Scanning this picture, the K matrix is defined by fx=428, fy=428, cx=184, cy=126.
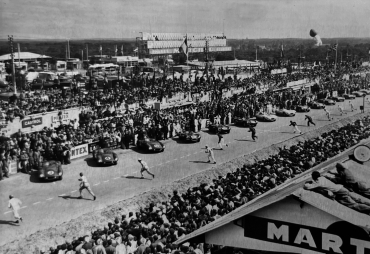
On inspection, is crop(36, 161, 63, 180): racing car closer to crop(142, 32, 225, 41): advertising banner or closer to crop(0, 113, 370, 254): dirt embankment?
crop(0, 113, 370, 254): dirt embankment

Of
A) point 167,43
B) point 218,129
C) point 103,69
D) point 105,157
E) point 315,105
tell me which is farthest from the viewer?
point 167,43

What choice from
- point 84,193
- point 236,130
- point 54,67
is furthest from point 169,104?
point 54,67

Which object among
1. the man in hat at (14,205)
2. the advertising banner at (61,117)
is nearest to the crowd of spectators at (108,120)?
the advertising banner at (61,117)

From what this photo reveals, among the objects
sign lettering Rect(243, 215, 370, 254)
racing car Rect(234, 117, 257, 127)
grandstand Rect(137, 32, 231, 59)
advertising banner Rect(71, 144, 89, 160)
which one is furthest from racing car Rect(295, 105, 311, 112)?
grandstand Rect(137, 32, 231, 59)

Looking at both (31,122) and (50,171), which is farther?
(31,122)

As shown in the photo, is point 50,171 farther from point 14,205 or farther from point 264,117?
point 264,117

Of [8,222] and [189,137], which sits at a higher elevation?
[189,137]

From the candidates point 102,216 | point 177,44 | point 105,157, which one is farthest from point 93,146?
point 177,44

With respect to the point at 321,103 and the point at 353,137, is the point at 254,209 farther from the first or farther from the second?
the point at 321,103

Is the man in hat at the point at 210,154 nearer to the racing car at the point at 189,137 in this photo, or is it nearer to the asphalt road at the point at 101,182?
the asphalt road at the point at 101,182
